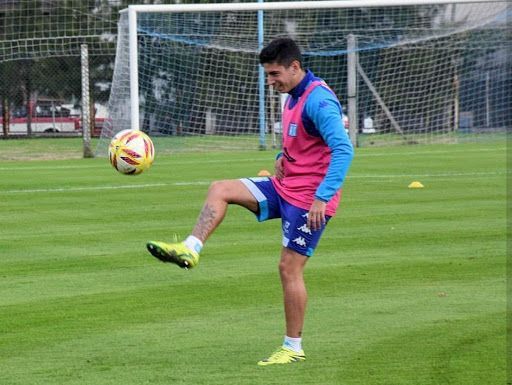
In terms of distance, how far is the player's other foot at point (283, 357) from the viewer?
6.64m

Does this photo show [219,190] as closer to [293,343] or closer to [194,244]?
[194,244]

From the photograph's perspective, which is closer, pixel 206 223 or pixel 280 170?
pixel 206 223

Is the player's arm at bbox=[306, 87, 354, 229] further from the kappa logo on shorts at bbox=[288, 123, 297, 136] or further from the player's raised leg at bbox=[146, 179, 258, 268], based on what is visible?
the player's raised leg at bbox=[146, 179, 258, 268]

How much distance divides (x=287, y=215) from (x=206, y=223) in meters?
0.54

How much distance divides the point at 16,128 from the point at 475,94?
2032 cm

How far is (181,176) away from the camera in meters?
21.1

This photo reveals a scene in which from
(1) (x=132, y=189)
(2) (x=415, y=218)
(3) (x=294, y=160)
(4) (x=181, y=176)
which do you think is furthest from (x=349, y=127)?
(3) (x=294, y=160)

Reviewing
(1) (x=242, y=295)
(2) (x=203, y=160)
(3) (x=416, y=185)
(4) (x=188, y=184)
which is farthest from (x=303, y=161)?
(2) (x=203, y=160)

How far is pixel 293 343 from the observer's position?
267 inches

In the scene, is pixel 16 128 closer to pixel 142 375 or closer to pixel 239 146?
pixel 239 146

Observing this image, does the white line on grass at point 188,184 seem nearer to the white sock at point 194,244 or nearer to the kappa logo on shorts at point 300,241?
the kappa logo on shorts at point 300,241

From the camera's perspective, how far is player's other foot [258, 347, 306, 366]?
6.64 meters

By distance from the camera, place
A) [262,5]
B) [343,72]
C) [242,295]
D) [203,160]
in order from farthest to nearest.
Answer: [343,72]
[203,160]
[262,5]
[242,295]

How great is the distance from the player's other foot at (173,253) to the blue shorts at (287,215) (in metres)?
0.73
